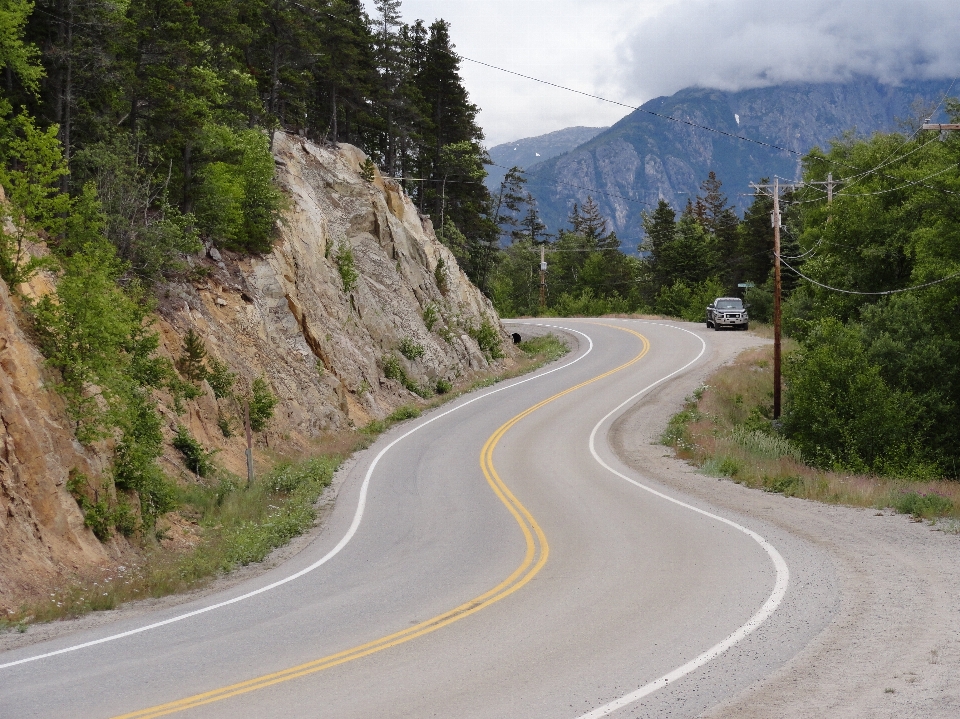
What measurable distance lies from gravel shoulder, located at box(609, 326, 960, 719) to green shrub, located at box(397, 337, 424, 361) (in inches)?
804

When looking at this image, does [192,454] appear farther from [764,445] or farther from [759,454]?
[764,445]

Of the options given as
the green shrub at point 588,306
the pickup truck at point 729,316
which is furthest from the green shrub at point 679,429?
the green shrub at point 588,306

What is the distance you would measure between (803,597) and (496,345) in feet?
115

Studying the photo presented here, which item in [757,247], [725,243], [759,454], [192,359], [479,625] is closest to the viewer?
[479,625]

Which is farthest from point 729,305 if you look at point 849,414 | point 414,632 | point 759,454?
point 414,632

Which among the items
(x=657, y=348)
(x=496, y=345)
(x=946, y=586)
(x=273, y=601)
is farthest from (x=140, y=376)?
(x=657, y=348)

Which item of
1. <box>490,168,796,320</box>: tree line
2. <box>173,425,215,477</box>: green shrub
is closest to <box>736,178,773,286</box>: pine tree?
<box>490,168,796,320</box>: tree line

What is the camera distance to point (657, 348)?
4709 centimetres

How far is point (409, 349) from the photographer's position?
35.9 meters

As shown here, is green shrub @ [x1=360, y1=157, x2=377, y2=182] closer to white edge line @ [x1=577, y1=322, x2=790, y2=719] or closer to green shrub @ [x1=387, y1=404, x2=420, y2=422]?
green shrub @ [x1=387, y1=404, x2=420, y2=422]

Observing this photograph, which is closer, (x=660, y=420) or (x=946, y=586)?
(x=946, y=586)

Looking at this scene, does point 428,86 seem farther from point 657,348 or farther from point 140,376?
point 140,376

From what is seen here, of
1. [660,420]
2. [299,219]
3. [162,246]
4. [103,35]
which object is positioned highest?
[103,35]

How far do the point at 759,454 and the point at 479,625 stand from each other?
53.0ft
